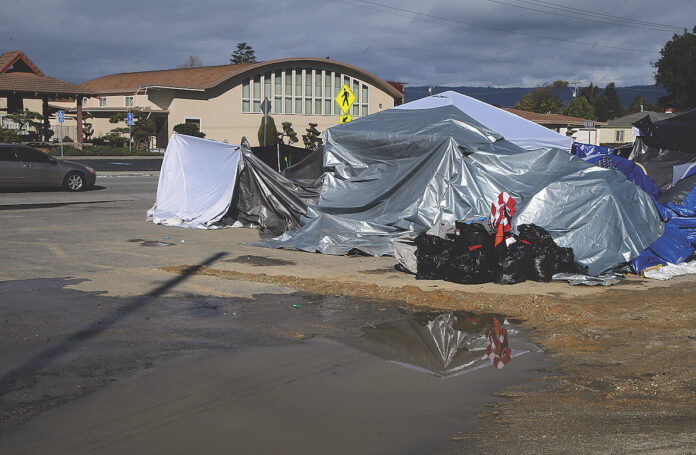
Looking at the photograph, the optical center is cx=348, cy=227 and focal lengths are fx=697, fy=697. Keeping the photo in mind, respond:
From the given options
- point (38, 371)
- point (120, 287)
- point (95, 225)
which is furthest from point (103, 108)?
point (38, 371)

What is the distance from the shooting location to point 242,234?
14.5m

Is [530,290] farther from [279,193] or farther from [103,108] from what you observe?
[103,108]

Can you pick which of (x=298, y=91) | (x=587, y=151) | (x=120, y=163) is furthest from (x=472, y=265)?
(x=298, y=91)

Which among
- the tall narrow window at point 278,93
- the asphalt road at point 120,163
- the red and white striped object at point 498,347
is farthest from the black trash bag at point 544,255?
the tall narrow window at point 278,93

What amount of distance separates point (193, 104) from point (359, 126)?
38.0 metres

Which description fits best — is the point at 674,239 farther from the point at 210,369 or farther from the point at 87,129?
the point at 87,129

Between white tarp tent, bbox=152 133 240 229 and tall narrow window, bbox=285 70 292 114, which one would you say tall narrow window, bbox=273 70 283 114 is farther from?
white tarp tent, bbox=152 133 240 229

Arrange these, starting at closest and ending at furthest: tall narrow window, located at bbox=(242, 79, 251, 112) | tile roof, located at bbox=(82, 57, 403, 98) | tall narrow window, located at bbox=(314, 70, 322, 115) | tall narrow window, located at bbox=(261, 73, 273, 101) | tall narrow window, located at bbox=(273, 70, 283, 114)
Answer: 1. tile roof, located at bbox=(82, 57, 403, 98)
2. tall narrow window, located at bbox=(242, 79, 251, 112)
3. tall narrow window, located at bbox=(261, 73, 273, 101)
4. tall narrow window, located at bbox=(273, 70, 283, 114)
5. tall narrow window, located at bbox=(314, 70, 322, 115)

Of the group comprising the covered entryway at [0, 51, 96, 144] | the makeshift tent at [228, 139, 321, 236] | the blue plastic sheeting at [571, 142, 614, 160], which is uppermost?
the covered entryway at [0, 51, 96, 144]

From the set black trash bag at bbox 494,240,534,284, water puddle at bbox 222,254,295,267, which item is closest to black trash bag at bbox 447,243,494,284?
black trash bag at bbox 494,240,534,284

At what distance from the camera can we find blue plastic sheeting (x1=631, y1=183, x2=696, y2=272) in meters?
10.8

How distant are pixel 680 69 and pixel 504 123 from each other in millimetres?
45838

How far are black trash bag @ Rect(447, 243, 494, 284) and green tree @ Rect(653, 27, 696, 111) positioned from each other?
166ft

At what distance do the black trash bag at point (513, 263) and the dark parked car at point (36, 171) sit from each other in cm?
1694
